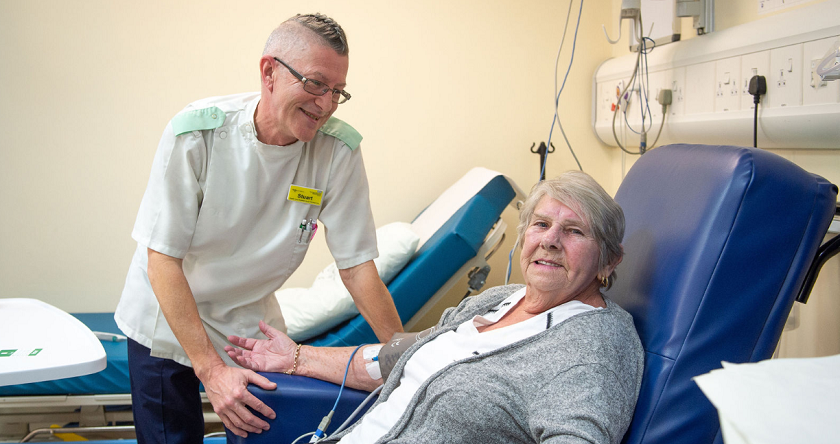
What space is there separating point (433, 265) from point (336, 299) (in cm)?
38

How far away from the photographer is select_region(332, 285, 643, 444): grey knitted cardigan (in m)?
1.03

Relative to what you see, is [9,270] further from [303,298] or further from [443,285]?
[443,285]

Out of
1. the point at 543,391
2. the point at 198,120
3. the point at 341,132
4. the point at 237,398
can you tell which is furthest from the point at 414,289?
the point at 543,391

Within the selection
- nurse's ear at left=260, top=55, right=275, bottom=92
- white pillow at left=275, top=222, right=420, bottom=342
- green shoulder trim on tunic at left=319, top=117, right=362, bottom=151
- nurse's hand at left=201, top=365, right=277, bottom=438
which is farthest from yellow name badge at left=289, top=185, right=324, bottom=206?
white pillow at left=275, top=222, right=420, bottom=342

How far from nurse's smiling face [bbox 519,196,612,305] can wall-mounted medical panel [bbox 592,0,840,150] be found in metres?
0.97

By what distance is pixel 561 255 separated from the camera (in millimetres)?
1319

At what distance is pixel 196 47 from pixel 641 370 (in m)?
2.51

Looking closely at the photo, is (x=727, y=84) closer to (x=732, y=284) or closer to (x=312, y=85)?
(x=732, y=284)

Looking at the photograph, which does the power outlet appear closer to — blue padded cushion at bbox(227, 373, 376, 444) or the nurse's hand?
blue padded cushion at bbox(227, 373, 376, 444)

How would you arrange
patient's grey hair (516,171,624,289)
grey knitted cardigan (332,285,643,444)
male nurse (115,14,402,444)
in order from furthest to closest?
male nurse (115,14,402,444) → patient's grey hair (516,171,624,289) → grey knitted cardigan (332,285,643,444)

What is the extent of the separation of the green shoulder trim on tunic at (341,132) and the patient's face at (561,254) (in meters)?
0.54

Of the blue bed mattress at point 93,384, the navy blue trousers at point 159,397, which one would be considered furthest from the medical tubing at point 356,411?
the blue bed mattress at point 93,384

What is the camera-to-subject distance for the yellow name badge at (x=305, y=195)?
1.58 m

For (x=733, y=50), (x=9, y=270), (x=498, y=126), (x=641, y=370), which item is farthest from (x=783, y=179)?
(x=9, y=270)
